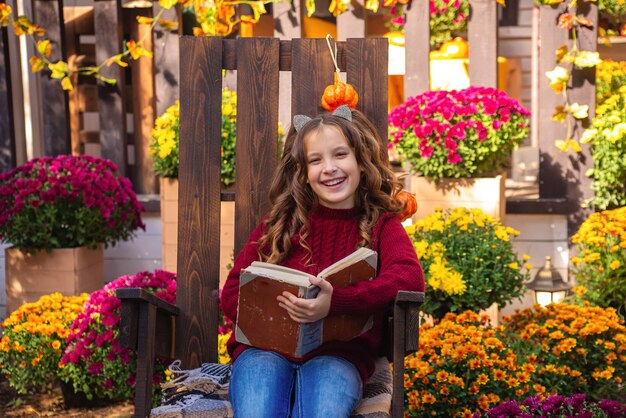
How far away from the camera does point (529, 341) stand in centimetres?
296

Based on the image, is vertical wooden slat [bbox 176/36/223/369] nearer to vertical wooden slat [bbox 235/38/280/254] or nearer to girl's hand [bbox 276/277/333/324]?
vertical wooden slat [bbox 235/38/280/254]

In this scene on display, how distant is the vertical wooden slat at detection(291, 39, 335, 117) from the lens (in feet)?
8.12

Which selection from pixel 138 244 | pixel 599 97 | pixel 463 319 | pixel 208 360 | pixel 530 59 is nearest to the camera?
pixel 208 360

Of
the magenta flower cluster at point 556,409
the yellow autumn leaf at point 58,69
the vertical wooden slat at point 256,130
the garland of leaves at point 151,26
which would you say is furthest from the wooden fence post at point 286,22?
the magenta flower cluster at point 556,409

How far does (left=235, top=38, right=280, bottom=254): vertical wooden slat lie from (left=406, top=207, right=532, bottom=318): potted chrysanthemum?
0.82 m

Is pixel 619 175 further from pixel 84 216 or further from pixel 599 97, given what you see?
pixel 84 216

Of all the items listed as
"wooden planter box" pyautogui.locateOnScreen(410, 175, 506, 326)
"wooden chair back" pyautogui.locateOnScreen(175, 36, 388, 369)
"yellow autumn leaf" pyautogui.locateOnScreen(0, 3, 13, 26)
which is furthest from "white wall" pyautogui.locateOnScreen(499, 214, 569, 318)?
"yellow autumn leaf" pyautogui.locateOnScreen(0, 3, 13, 26)

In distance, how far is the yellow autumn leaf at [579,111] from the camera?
13.0 ft

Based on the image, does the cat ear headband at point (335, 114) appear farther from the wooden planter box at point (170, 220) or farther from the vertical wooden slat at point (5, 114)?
the vertical wooden slat at point (5, 114)

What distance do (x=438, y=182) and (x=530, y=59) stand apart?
3.83 metres

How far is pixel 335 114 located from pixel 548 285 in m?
1.73

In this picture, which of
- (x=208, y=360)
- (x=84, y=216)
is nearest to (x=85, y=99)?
(x=84, y=216)

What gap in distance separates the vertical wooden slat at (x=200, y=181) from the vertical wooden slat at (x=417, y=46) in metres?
1.79

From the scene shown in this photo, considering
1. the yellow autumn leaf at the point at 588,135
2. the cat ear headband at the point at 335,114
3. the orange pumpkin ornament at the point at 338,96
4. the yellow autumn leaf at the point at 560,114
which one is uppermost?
the orange pumpkin ornament at the point at 338,96
